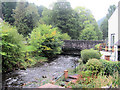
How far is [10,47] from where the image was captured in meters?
8.81

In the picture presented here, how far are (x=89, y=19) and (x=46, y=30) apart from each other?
22.3m

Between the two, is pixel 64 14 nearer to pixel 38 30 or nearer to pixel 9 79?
pixel 38 30

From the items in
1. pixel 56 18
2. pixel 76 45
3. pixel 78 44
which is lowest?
pixel 76 45

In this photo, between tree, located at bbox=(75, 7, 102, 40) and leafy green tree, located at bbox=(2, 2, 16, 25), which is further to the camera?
tree, located at bbox=(75, 7, 102, 40)

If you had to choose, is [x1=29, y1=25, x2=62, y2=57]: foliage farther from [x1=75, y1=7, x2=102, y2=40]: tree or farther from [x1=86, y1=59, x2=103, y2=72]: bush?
[x1=75, y1=7, x2=102, y2=40]: tree

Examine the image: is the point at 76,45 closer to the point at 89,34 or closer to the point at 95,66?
the point at 89,34

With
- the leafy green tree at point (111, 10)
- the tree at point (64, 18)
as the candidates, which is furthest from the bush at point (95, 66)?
the leafy green tree at point (111, 10)

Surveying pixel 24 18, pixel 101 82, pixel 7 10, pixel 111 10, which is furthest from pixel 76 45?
pixel 111 10

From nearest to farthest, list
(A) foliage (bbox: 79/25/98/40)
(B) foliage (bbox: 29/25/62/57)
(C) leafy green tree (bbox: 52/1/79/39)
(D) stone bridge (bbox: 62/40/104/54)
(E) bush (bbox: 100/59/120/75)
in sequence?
(E) bush (bbox: 100/59/120/75), (B) foliage (bbox: 29/25/62/57), (D) stone bridge (bbox: 62/40/104/54), (A) foliage (bbox: 79/25/98/40), (C) leafy green tree (bbox: 52/1/79/39)

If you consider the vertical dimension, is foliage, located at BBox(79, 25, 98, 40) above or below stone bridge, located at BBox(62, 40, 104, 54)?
above

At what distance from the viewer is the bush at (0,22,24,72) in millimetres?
8609

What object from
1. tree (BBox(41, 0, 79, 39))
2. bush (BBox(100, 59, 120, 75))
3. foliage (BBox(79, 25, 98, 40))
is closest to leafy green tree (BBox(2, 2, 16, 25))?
tree (BBox(41, 0, 79, 39))

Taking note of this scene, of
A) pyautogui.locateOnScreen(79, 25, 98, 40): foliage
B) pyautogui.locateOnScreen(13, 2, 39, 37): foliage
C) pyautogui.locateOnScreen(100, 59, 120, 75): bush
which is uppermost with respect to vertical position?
pyautogui.locateOnScreen(13, 2, 39, 37): foliage

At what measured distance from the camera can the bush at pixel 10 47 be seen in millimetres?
8609
